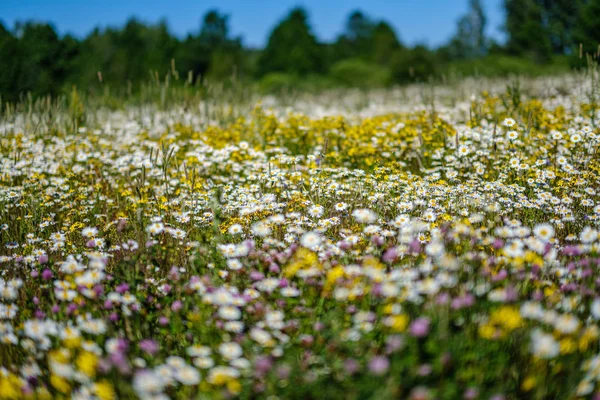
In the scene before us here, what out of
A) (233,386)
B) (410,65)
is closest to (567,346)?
(233,386)

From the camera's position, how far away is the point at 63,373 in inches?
70.2

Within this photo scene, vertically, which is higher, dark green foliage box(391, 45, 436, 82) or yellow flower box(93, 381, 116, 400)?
dark green foliage box(391, 45, 436, 82)

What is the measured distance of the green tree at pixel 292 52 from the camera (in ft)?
97.6

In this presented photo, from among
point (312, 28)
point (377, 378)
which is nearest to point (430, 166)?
point (377, 378)

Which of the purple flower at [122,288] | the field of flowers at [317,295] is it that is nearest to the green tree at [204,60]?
the field of flowers at [317,295]

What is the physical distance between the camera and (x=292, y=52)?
1182 inches

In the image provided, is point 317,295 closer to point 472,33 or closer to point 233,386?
point 233,386

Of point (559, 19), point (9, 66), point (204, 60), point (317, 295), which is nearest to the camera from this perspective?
point (317, 295)

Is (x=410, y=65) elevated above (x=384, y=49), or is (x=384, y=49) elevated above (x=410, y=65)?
(x=384, y=49)

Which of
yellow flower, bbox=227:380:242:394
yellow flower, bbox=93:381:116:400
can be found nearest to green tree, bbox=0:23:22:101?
yellow flower, bbox=93:381:116:400

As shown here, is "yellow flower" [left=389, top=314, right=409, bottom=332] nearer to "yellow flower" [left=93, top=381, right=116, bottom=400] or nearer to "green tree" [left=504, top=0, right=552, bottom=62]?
"yellow flower" [left=93, top=381, right=116, bottom=400]

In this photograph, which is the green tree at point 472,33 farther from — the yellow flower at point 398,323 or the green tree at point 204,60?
the yellow flower at point 398,323

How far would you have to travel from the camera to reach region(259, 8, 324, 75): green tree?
97.6 feet

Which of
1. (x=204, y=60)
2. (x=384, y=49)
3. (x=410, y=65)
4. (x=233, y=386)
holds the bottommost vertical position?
(x=233, y=386)
